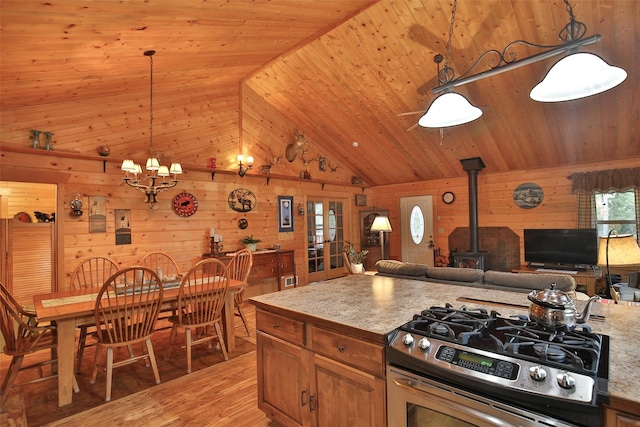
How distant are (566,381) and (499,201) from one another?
5.99 metres

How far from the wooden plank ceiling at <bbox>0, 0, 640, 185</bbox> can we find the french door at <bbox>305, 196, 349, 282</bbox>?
101cm

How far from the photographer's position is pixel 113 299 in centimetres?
288

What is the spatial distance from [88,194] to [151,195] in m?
0.71

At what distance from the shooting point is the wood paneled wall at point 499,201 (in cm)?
567

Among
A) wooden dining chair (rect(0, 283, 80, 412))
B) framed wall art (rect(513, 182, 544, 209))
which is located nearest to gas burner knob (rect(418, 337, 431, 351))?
wooden dining chair (rect(0, 283, 80, 412))

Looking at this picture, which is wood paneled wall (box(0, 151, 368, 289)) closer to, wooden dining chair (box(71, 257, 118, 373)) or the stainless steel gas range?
wooden dining chair (box(71, 257, 118, 373))

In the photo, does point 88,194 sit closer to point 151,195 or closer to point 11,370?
point 151,195

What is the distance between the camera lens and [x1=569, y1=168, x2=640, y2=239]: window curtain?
5009mm

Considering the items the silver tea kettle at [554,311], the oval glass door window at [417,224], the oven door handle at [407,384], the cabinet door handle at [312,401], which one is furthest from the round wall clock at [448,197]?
the oven door handle at [407,384]

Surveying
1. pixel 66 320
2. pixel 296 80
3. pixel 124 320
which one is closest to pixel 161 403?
pixel 124 320

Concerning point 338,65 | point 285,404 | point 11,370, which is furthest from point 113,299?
point 338,65

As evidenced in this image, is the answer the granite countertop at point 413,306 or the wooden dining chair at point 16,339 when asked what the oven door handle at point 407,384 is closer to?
the granite countertop at point 413,306

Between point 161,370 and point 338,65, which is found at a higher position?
Result: point 338,65

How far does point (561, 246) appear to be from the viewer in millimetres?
5520
